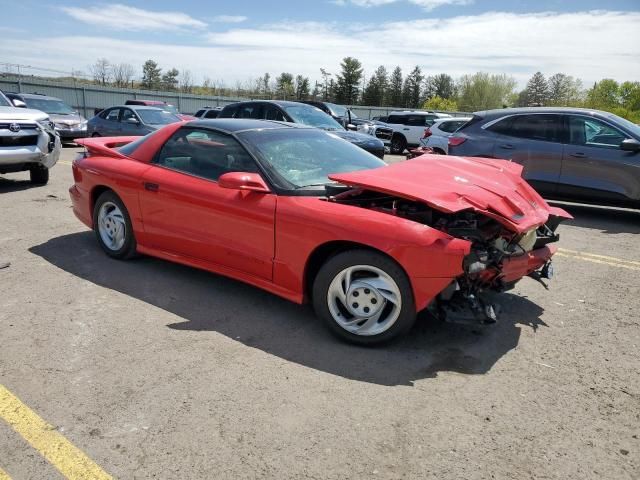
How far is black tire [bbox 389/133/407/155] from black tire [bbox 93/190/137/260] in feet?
56.4

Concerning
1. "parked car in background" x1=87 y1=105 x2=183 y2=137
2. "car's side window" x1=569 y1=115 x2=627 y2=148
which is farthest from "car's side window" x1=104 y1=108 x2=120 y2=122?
"car's side window" x1=569 y1=115 x2=627 y2=148

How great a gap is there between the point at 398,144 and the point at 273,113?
10.7 meters

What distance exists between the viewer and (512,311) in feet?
13.5

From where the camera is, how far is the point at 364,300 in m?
3.33

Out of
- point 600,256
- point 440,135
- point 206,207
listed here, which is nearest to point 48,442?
point 206,207

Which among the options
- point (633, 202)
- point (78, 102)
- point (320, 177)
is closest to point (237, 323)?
point (320, 177)

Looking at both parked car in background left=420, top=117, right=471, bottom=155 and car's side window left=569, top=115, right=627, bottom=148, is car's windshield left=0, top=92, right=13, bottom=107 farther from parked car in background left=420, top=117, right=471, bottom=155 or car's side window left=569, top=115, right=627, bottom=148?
car's side window left=569, top=115, right=627, bottom=148

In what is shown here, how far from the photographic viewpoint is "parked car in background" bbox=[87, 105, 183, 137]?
44.1 ft

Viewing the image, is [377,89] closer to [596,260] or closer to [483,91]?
[483,91]

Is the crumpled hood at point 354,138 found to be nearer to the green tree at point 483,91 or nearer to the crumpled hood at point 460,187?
the crumpled hood at point 460,187

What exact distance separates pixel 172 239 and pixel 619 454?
348 centimetres

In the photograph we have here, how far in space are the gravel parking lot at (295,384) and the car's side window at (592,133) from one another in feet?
13.2

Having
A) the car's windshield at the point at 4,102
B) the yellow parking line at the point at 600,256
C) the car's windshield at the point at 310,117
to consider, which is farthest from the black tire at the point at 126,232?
the car's windshield at the point at 310,117

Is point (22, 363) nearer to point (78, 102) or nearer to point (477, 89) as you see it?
point (78, 102)
